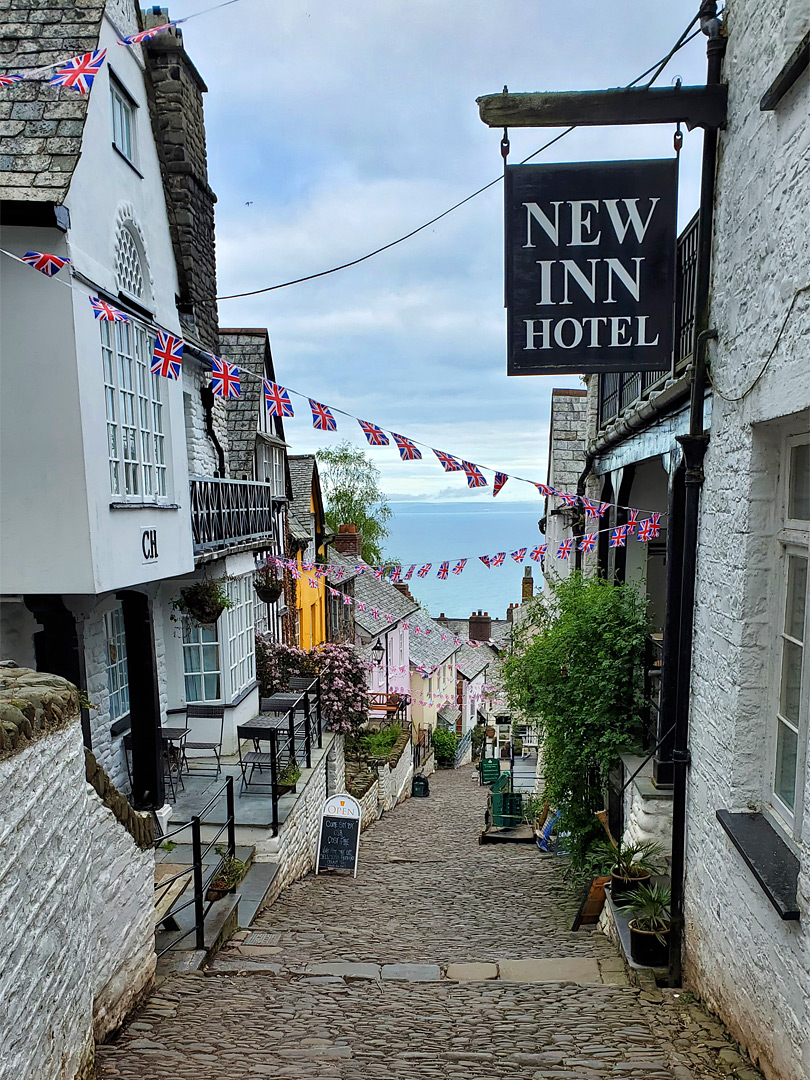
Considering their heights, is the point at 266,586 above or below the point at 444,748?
above

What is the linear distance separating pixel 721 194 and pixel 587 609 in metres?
4.37

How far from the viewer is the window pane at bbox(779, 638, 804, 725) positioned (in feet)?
13.5

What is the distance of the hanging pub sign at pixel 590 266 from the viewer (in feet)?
16.3

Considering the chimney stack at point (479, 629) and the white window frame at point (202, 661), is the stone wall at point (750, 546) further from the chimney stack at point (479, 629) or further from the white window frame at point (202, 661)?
the chimney stack at point (479, 629)

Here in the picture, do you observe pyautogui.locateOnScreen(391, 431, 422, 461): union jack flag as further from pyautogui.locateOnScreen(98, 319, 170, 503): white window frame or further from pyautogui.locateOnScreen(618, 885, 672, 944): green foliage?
pyautogui.locateOnScreen(618, 885, 672, 944): green foliage

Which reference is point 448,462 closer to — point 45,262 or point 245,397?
point 45,262

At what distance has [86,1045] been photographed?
384 centimetres

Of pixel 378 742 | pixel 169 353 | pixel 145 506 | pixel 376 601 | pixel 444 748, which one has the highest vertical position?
pixel 169 353

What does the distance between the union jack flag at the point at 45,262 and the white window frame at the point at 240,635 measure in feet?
20.2

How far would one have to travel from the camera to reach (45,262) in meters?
5.72

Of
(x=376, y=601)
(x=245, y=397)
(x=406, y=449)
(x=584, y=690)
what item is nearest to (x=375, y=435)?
(x=406, y=449)

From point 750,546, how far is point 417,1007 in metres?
3.74

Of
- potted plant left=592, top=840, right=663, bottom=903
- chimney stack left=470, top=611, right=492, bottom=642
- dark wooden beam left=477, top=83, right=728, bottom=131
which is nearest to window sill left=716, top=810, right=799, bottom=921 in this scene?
potted plant left=592, top=840, right=663, bottom=903

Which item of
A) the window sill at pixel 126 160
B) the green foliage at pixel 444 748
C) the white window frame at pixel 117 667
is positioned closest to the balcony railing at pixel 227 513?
the white window frame at pixel 117 667
